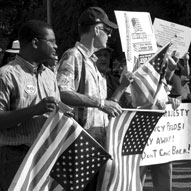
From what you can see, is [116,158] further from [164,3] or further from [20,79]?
[164,3]

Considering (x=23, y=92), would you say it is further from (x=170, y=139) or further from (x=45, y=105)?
(x=170, y=139)

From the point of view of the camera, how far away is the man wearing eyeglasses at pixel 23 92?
416 centimetres

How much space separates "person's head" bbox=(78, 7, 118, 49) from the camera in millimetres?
5199

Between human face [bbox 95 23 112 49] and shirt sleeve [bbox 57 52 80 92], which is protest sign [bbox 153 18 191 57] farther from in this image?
shirt sleeve [bbox 57 52 80 92]

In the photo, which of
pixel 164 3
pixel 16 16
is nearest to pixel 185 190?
pixel 164 3

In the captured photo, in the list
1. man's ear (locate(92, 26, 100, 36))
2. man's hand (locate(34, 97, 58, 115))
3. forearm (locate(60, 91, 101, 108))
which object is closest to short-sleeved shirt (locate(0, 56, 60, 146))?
man's hand (locate(34, 97, 58, 115))

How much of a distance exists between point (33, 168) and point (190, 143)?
380 centimetres

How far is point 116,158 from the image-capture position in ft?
17.3

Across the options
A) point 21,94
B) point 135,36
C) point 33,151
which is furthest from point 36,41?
point 135,36

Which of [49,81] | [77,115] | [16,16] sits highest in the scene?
[49,81]

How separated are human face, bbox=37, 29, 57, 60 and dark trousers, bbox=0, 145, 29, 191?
63 centimetres

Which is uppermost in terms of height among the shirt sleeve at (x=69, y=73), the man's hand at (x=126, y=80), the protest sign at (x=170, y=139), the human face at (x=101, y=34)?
the human face at (x=101, y=34)

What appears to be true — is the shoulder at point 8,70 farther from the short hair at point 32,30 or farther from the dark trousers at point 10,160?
the dark trousers at point 10,160

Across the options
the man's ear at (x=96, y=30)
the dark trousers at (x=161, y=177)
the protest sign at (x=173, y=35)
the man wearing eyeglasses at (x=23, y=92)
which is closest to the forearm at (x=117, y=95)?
the man's ear at (x=96, y=30)
